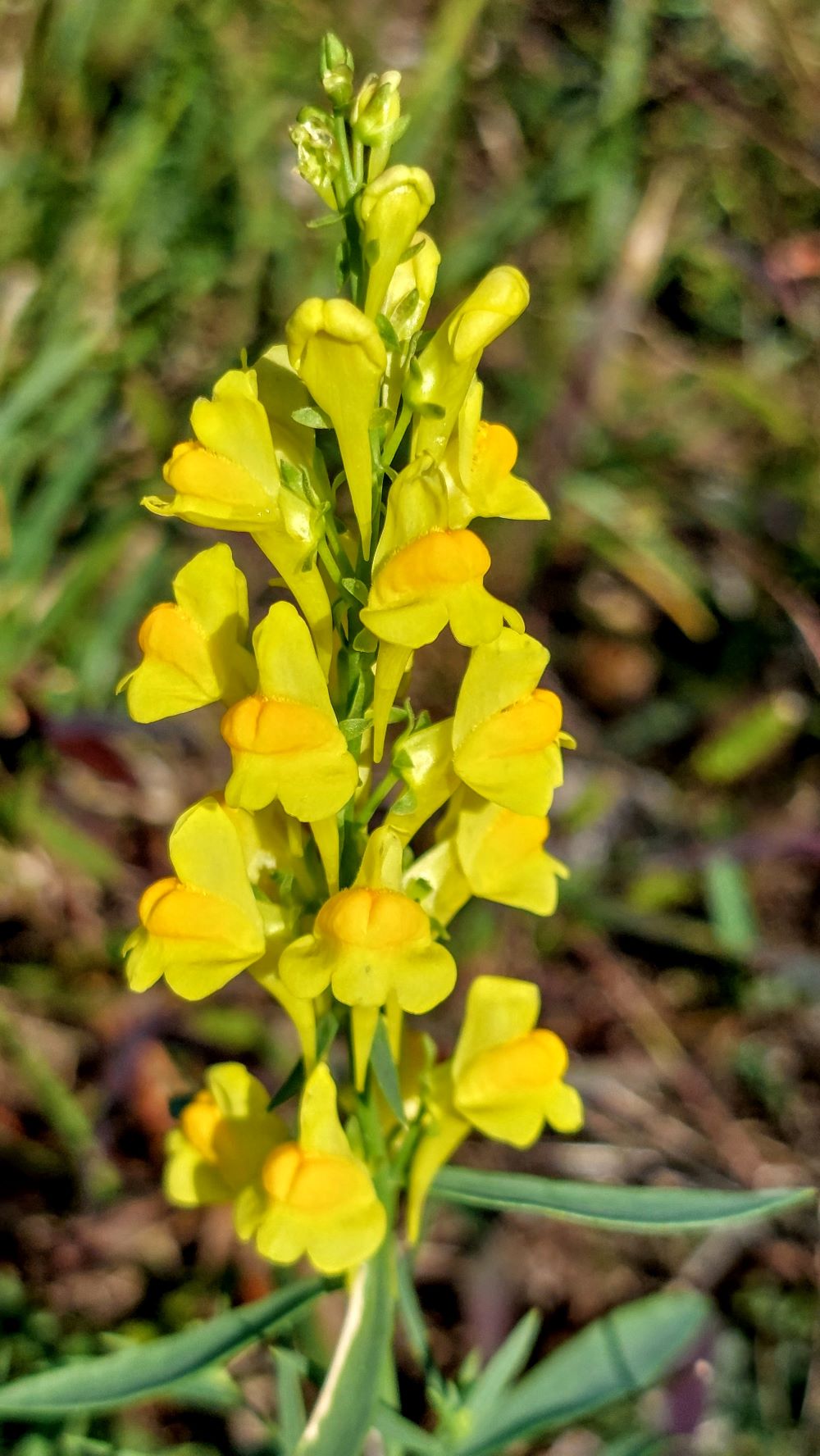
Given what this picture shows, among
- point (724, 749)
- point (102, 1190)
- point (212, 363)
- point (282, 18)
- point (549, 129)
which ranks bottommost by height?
point (102, 1190)

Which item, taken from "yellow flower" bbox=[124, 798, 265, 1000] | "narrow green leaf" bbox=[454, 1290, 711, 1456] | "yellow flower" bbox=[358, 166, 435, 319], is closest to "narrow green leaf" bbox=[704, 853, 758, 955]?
"narrow green leaf" bbox=[454, 1290, 711, 1456]

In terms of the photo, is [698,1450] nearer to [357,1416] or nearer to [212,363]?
[357,1416]

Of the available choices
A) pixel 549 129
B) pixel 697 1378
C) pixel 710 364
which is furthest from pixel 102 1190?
pixel 549 129

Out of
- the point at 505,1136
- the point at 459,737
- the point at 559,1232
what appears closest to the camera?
the point at 459,737

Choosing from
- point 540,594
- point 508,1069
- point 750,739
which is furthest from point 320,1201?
point 540,594

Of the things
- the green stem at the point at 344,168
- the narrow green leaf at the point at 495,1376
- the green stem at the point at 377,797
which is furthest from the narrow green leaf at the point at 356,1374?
the green stem at the point at 344,168

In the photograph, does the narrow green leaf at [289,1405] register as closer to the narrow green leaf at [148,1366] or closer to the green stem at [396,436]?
the narrow green leaf at [148,1366]

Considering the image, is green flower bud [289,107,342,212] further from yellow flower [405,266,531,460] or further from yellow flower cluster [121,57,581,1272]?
yellow flower [405,266,531,460]
